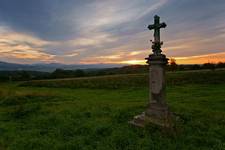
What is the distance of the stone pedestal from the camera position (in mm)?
7705

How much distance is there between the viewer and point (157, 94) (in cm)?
788

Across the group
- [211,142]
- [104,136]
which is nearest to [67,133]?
[104,136]

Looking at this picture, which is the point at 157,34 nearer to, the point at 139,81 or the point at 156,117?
the point at 156,117

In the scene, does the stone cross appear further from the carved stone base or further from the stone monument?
the carved stone base

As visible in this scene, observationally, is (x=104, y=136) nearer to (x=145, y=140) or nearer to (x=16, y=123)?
(x=145, y=140)

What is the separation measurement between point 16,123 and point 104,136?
4.30m

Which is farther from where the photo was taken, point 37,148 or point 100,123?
point 100,123

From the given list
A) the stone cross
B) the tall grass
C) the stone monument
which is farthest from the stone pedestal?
the tall grass

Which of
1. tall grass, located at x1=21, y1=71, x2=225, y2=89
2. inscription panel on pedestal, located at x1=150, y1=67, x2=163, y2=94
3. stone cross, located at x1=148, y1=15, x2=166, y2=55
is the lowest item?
tall grass, located at x1=21, y1=71, x2=225, y2=89

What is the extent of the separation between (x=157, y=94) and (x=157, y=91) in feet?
0.36

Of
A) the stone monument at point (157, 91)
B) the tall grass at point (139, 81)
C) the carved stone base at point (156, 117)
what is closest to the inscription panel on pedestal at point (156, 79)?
the stone monument at point (157, 91)

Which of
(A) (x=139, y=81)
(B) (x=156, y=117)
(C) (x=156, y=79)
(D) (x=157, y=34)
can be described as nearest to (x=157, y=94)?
(C) (x=156, y=79)

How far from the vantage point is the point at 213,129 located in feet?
24.6

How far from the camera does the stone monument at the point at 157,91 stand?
7707mm
